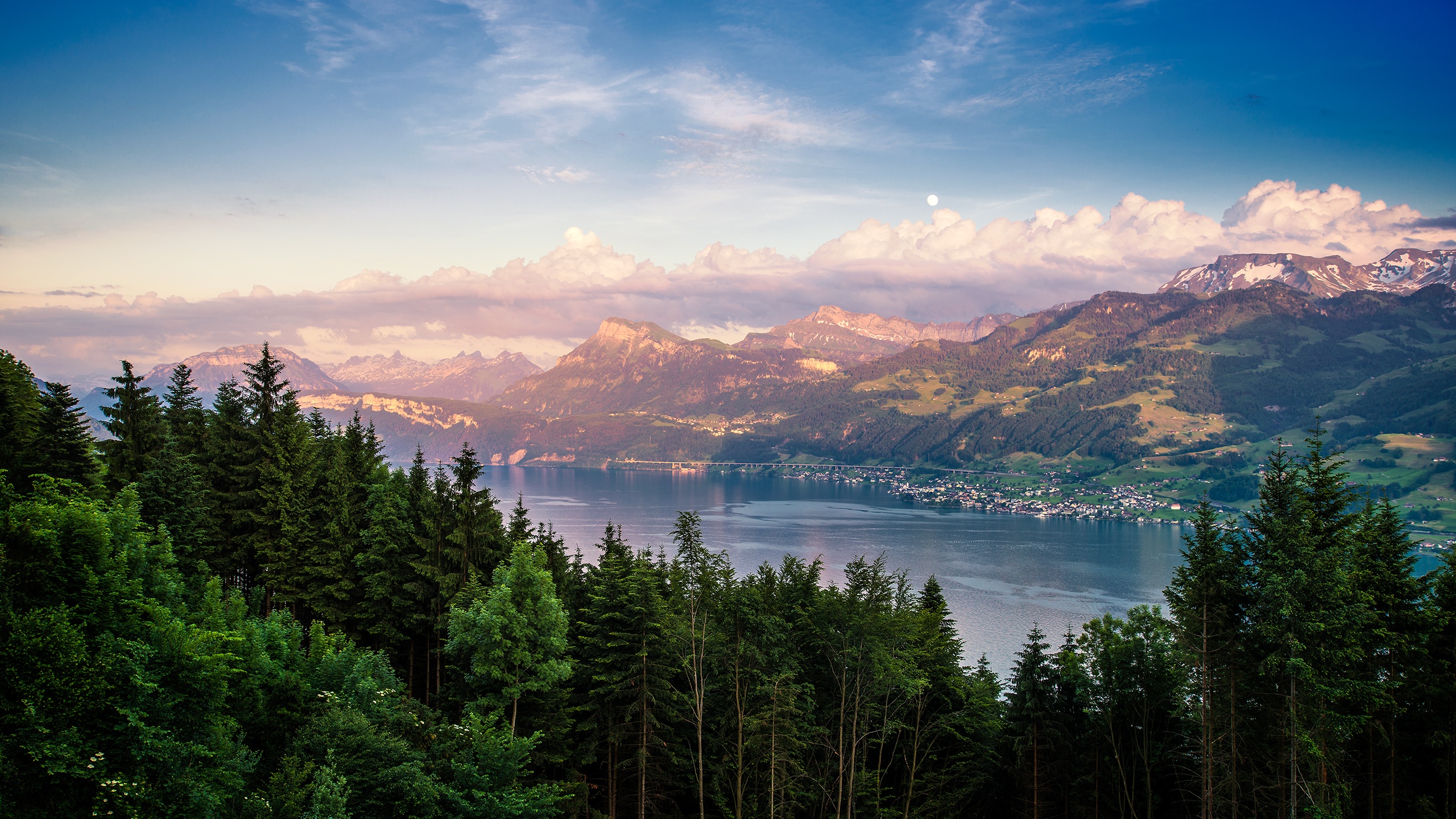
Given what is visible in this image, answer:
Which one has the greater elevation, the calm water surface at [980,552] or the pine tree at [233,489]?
the pine tree at [233,489]

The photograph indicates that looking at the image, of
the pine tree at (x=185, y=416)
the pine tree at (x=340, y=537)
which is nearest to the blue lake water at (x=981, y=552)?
the pine tree at (x=185, y=416)

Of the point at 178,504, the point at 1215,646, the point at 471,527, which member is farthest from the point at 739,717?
the point at 178,504

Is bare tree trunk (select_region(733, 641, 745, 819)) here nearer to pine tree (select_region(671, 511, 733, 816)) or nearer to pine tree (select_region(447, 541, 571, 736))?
pine tree (select_region(671, 511, 733, 816))

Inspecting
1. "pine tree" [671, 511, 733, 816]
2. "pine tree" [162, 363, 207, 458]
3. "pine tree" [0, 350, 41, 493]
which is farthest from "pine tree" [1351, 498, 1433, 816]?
"pine tree" [162, 363, 207, 458]

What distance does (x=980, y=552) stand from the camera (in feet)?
468

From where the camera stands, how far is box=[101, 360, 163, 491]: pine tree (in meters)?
36.0

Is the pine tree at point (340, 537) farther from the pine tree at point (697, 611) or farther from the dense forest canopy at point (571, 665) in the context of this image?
the pine tree at point (697, 611)

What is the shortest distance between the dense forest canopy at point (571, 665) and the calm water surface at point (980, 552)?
3743 cm

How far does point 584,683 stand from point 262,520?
17618 mm

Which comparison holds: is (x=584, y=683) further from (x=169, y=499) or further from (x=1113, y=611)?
(x=1113, y=611)

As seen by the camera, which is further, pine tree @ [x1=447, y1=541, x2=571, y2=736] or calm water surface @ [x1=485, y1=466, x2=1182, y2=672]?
calm water surface @ [x1=485, y1=466, x2=1182, y2=672]

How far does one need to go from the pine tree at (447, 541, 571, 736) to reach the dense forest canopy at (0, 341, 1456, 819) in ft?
0.40

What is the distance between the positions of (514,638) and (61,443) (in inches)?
701

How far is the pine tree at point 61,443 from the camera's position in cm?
2706
